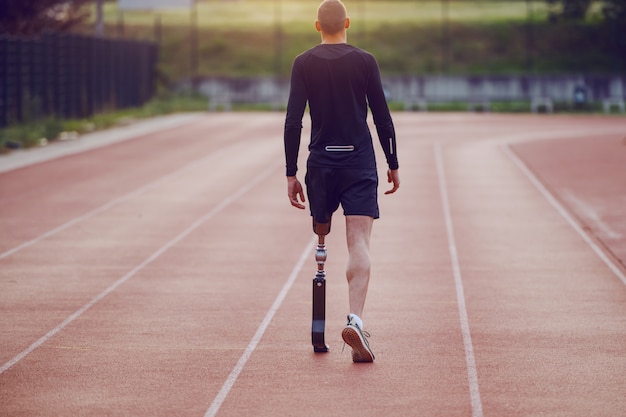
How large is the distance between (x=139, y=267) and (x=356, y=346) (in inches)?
179

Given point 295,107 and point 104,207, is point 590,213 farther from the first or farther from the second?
point 295,107

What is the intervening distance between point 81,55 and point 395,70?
21147 mm

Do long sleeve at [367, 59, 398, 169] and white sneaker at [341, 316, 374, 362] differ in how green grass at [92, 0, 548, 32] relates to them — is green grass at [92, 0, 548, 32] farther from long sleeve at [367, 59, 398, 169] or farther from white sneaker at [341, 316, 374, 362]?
white sneaker at [341, 316, 374, 362]

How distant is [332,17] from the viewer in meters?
7.44

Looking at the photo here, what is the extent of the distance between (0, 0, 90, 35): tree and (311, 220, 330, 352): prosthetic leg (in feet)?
90.7

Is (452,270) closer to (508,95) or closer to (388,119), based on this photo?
(388,119)

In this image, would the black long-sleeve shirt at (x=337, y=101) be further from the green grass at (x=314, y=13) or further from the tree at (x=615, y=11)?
the green grass at (x=314, y=13)

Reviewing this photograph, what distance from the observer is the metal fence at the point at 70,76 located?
28.7 meters

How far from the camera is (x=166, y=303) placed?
9.66 metres

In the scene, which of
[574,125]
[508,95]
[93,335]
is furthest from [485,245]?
[508,95]

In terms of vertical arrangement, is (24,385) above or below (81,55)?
below

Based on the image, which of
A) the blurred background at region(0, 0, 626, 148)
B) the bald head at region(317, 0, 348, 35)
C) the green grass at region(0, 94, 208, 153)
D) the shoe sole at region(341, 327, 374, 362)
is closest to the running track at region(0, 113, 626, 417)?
the shoe sole at region(341, 327, 374, 362)

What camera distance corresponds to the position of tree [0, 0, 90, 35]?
33.7m

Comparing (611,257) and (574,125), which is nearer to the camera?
(611,257)
